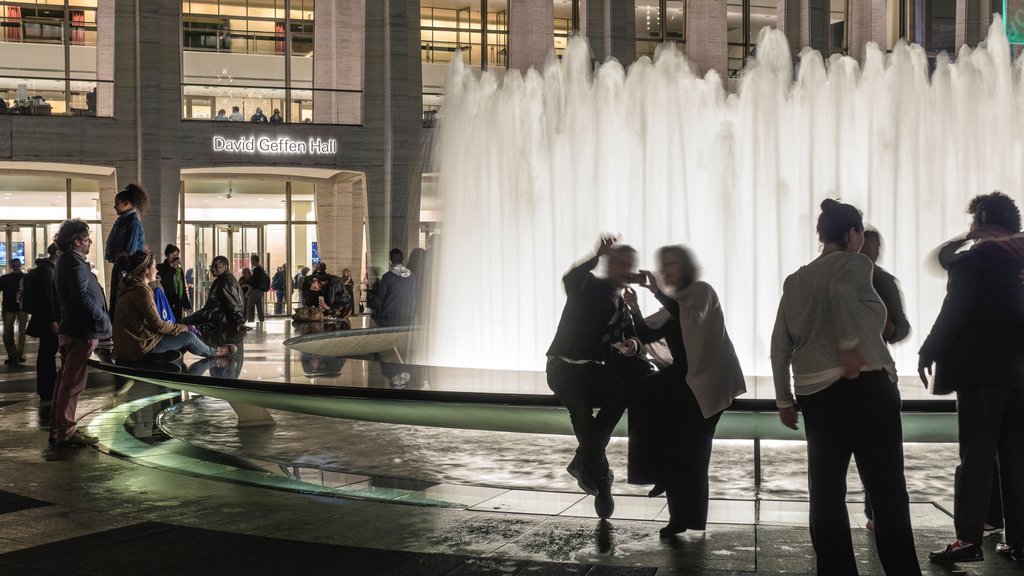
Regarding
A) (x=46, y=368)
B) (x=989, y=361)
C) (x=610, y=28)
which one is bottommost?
(x=46, y=368)

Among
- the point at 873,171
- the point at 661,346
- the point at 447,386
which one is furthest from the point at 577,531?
the point at 873,171

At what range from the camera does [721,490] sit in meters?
7.71

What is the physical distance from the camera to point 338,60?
33969 mm

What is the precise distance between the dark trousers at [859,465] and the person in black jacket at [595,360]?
67.1 inches

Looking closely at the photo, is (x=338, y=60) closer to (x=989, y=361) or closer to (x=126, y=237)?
(x=126, y=237)

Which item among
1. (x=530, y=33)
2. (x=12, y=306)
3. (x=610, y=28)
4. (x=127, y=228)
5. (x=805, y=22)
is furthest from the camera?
(x=805, y=22)

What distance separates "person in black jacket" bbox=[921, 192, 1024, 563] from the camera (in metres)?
5.60

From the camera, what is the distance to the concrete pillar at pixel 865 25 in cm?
3772

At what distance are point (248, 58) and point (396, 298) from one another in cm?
2031

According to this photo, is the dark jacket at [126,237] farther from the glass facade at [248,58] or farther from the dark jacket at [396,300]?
the glass facade at [248,58]

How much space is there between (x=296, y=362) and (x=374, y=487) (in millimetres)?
3024

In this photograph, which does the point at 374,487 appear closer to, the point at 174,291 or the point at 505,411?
the point at 505,411

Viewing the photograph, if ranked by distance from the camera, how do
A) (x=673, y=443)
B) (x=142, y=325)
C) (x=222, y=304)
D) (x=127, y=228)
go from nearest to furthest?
(x=673, y=443)
(x=142, y=325)
(x=127, y=228)
(x=222, y=304)

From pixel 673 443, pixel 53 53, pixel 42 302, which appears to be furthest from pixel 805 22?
pixel 673 443
